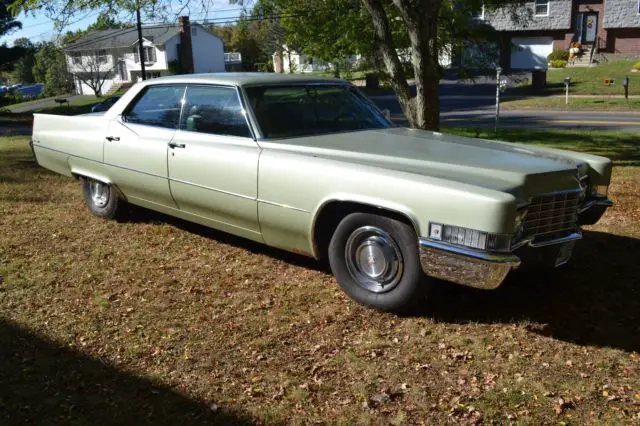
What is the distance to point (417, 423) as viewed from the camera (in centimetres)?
299

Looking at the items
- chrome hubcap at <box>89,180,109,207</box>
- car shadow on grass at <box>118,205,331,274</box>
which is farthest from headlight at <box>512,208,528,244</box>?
chrome hubcap at <box>89,180,109,207</box>

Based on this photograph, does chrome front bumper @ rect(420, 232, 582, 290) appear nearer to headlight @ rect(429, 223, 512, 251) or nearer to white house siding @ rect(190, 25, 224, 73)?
headlight @ rect(429, 223, 512, 251)

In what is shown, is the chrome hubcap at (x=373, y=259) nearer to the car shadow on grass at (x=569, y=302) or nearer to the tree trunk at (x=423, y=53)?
the car shadow on grass at (x=569, y=302)

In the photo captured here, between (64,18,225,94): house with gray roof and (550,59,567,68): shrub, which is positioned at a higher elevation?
(64,18,225,94): house with gray roof

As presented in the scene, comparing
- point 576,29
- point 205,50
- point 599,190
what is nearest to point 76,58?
point 205,50

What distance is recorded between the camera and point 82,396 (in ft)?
10.7

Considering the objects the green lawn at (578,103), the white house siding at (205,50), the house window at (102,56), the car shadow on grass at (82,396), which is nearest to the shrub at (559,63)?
the green lawn at (578,103)

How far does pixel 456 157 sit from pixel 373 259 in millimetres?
910

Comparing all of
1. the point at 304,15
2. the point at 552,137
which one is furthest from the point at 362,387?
the point at 552,137

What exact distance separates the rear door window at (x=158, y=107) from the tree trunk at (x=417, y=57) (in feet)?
11.0

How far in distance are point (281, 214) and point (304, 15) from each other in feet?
32.3

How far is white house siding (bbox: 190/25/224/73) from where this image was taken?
2442 inches

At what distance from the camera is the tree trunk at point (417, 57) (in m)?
7.70

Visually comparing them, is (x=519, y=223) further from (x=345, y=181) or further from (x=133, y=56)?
(x=133, y=56)
